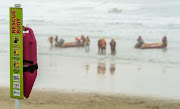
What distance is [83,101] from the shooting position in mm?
6266

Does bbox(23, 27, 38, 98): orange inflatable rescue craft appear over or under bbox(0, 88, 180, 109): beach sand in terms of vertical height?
over

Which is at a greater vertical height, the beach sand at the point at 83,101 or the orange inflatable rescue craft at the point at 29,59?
the orange inflatable rescue craft at the point at 29,59

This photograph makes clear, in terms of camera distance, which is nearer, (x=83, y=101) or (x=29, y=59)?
(x=29, y=59)

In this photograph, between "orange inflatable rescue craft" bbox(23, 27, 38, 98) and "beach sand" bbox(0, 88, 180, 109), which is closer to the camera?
"orange inflatable rescue craft" bbox(23, 27, 38, 98)

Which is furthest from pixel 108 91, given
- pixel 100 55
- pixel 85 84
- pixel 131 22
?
pixel 131 22

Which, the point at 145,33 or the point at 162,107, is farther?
the point at 145,33

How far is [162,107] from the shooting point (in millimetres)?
6082

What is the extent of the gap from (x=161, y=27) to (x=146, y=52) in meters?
15.1

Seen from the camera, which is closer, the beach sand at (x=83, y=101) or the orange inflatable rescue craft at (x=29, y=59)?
the orange inflatable rescue craft at (x=29, y=59)

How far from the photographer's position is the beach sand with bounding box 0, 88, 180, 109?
231 inches

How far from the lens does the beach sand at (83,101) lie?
586 cm

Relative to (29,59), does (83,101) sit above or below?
below

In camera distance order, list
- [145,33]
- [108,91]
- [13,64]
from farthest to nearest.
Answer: [145,33]
[108,91]
[13,64]

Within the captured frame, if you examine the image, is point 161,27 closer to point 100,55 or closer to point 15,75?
point 100,55
